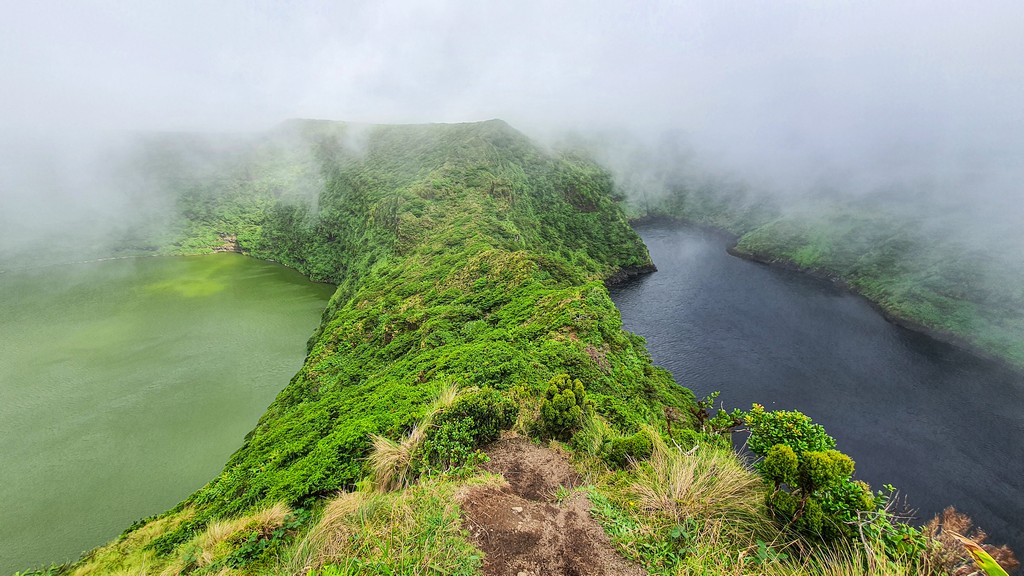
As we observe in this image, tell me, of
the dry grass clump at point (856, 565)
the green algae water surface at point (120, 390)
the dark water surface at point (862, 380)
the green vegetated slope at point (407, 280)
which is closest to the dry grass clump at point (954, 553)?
the dry grass clump at point (856, 565)

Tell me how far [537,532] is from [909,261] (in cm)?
9539

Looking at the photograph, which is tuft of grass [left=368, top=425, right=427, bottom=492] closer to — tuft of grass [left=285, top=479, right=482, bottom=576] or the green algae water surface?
tuft of grass [left=285, top=479, right=482, bottom=576]

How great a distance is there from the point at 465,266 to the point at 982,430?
174 feet

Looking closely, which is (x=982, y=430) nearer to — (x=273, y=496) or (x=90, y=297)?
(x=273, y=496)

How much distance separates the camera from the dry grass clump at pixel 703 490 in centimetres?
643

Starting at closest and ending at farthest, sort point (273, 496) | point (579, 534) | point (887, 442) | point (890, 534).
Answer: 1. point (890, 534)
2. point (579, 534)
3. point (273, 496)
4. point (887, 442)

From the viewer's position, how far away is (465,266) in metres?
37.8

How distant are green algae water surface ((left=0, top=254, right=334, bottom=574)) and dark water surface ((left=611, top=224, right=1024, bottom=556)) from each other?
4344 cm

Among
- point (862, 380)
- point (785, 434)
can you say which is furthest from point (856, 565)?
point (862, 380)

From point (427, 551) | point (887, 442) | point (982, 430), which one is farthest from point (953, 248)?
point (427, 551)

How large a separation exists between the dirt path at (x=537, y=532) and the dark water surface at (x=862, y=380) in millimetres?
36362

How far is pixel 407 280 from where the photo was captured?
128 feet

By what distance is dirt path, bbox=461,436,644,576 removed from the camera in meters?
6.29

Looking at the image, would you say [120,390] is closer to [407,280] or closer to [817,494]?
[407,280]
